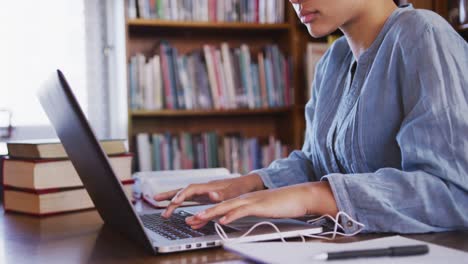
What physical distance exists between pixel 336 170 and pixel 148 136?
150cm

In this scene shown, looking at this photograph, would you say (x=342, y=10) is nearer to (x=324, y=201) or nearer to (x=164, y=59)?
(x=324, y=201)

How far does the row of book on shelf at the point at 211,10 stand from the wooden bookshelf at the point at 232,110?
0.13ft

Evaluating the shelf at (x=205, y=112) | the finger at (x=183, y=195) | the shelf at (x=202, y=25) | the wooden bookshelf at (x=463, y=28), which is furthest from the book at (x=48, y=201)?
the wooden bookshelf at (x=463, y=28)

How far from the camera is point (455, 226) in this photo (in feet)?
2.86

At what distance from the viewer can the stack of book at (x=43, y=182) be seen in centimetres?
117

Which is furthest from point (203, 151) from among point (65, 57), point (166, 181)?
point (166, 181)

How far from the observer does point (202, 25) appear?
2.54 m

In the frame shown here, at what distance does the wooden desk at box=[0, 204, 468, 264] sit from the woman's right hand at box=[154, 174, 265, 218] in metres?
0.12

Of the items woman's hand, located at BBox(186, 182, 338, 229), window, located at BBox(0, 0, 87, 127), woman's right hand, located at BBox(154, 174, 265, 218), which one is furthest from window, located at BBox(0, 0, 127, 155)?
woman's hand, located at BBox(186, 182, 338, 229)

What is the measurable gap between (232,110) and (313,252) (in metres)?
1.97

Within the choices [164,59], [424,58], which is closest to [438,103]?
[424,58]

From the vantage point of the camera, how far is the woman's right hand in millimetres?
981

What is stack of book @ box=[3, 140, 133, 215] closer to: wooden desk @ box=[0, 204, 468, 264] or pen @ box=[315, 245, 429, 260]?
wooden desk @ box=[0, 204, 468, 264]

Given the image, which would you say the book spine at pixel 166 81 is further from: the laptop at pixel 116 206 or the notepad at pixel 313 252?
the notepad at pixel 313 252
